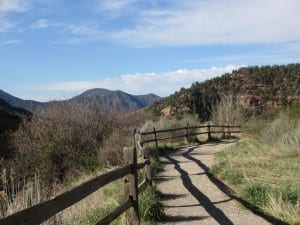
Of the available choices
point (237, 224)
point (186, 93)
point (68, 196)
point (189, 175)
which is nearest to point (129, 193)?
point (237, 224)

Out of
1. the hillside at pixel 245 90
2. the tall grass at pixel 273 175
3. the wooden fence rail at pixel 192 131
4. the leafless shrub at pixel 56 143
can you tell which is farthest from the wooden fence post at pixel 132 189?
the hillside at pixel 245 90

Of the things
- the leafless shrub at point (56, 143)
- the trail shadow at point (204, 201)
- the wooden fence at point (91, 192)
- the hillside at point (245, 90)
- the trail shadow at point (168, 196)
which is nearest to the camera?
the wooden fence at point (91, 192)

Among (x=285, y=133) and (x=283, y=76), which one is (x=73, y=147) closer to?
(x=285, y=133)

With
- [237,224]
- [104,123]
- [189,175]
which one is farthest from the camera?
[104,123]

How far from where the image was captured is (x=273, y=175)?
1291 cm

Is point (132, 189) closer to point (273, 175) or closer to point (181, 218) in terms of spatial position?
point (181, 218)

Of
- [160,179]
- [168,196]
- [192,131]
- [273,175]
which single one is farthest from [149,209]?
[192,131]

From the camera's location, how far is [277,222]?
9.23 meters

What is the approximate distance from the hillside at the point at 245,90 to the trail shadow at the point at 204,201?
40.5 m

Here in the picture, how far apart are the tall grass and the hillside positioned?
3693cm

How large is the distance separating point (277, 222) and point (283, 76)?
64639mm

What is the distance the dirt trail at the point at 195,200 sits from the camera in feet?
32.8

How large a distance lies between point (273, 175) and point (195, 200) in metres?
2.26

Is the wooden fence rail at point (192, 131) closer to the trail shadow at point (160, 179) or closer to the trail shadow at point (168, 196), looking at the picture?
the trail shadow at point (160, 179)
